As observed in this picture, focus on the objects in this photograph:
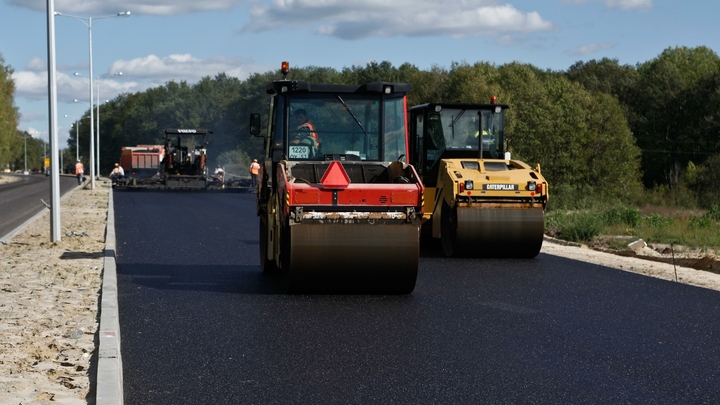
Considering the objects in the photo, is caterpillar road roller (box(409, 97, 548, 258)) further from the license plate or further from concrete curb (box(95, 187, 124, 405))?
concrete curb (box(95, 187, 124, 405))

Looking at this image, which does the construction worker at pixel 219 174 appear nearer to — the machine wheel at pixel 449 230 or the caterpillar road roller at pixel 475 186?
the caterpillar road roller at pixel 475 186

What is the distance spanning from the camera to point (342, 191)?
35.5 ft

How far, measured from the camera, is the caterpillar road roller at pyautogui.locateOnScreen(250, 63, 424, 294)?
35.3 ft

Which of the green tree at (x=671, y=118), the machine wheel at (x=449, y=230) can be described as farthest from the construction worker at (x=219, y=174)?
the machine wheel at (x=449, y=230)

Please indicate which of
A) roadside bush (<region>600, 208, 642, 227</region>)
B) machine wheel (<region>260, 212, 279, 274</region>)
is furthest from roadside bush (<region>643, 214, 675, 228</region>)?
machine wheel (<region>260, 212, 279, 274</region>)

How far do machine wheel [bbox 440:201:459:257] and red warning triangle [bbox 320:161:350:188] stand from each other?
17.1ft

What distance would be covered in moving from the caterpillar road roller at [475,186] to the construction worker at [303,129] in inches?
154

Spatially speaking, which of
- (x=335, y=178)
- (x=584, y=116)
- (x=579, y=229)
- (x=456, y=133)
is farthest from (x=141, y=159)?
(x=335, y=178)

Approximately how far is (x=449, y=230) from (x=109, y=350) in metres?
9.42

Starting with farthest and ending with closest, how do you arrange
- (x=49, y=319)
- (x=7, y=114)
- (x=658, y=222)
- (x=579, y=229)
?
(x=7, y=114)
(x=658, y=222)
(x=579, y=229)
(x=49, y=319)

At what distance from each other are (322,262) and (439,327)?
2.07 metres

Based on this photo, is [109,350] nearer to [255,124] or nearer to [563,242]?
[255,124]

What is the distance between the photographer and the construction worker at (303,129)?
40.9 ft

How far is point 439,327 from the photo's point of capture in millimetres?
9117
